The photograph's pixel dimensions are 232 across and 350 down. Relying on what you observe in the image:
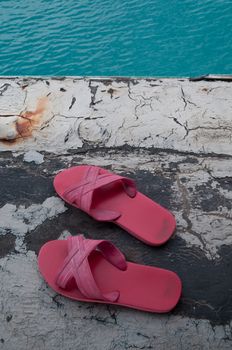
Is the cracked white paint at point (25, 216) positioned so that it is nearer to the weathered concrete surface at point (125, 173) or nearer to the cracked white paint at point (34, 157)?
the weathered concrete surface at point (125, 173)

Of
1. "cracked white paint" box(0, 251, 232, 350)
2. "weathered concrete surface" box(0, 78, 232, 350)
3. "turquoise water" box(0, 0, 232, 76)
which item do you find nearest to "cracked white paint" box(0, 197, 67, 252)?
"weathered concrete surface" box(0, 78, 232, 350)

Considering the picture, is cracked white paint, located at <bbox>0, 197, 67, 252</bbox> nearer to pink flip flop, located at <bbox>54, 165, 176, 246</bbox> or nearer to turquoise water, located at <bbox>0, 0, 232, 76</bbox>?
pink flip flop, located at <bbox>54, 165, 176, 246</bbox>

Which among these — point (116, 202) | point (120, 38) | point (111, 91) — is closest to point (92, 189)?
point (116, 202)

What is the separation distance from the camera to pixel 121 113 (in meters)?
1.77

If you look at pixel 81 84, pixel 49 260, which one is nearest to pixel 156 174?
pixel 49 260

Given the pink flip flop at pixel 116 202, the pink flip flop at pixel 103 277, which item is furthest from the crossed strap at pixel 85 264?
the pink flip flop at pixel 116 202

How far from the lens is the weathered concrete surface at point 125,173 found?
114 cm

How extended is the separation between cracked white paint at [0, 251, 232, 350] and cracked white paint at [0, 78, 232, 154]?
2.20ft

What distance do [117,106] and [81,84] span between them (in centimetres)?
23

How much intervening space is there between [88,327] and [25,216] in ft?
1.53

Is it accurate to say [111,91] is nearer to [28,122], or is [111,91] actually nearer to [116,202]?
[28,122]

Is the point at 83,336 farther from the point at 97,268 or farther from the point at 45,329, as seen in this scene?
the point at 97,268

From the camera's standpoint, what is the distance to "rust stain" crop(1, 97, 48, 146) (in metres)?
1.70

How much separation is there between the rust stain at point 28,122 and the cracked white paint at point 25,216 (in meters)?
0.35
